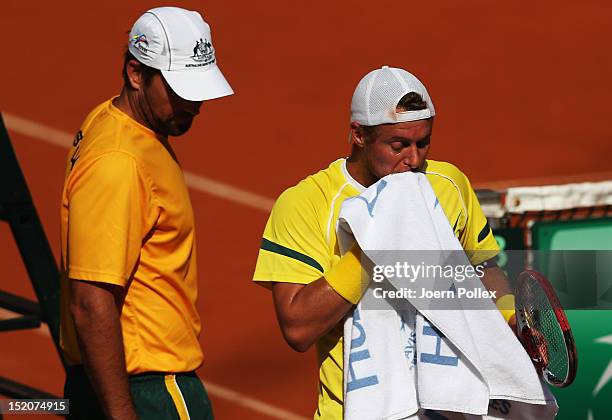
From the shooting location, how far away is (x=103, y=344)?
3486 millimetres

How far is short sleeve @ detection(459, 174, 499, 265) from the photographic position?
3.77 m

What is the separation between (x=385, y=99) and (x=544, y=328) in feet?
2.96

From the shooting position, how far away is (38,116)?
8.45 meters

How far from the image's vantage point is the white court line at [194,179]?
779 centimetres

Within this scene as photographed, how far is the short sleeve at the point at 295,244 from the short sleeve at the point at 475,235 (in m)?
0.52

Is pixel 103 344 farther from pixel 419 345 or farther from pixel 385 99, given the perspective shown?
pixel 385 99

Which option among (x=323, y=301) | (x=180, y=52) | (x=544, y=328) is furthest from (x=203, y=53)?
(x=544, y=328)

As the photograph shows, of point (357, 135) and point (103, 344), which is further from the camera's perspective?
point (357, 135)

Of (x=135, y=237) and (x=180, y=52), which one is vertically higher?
(x=180, y=52)

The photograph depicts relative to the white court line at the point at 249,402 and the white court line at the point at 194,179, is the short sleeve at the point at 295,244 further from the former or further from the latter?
the white court line at the point at 194,179

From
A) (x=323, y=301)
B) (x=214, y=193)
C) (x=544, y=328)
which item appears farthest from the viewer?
(x=214, y=193)

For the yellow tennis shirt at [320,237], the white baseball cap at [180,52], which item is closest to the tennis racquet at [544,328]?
the yellow tennis shirt at [320,237]

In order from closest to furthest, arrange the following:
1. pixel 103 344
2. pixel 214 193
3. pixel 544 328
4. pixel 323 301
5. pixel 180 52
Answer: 1. pixel 323 301
2. pixel 103 344
3. pixel 544 328
4. pixel 180 52
5. pixel 214 193

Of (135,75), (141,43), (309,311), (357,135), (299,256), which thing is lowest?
(309,311)
